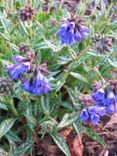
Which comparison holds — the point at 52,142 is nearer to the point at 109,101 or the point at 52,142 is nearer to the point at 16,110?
the point at 16,110

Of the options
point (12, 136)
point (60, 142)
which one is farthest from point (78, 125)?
point (12, 136)

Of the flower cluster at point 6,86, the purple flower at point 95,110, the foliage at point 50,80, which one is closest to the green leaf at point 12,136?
the foliage at point 50,80

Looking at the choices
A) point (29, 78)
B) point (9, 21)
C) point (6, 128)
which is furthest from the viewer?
point (9, 21)

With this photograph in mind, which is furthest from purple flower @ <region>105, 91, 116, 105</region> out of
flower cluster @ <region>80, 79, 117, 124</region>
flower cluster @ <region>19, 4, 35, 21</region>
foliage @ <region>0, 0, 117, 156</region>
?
flower cluster @ <region>19, 4, 35, 21</region>

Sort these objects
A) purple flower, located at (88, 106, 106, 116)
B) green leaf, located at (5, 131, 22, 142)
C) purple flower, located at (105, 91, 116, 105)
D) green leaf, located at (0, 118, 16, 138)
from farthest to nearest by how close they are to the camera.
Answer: green leaf, located at (5, 131, 22, 142) → green leaf, located at (0, 118, 16, 138) → purple flower, located at (88, 106, 106, 116) → purple flower, located at (105, 91, 116, 105)

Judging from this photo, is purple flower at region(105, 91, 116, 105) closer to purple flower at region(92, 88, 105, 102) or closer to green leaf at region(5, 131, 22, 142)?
purple flower at region(92, 88, 105, 102)

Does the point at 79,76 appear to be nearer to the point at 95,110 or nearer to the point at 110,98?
the point at 95,110

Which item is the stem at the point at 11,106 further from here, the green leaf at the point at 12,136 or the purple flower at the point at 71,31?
the purple flower at the point at 71,31

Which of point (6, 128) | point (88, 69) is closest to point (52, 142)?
point (6, 128)
